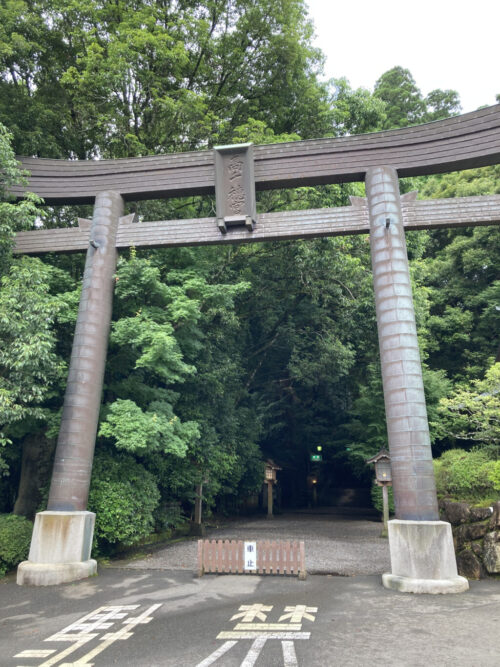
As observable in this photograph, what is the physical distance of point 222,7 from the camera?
58.1 ft

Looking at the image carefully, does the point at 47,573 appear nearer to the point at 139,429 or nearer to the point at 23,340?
the point at 139,429

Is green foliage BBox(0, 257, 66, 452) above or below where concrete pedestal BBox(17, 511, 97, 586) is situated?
above

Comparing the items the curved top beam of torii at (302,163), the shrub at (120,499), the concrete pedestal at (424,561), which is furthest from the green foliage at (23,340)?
the concrete pedestal at (424,561)

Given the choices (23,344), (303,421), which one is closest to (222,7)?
(23,344)

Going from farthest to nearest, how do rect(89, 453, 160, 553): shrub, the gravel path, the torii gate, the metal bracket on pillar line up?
the metal bracket on pillar → rect(89, 453, 160, 553): shrub → the gravel path → the torii gate

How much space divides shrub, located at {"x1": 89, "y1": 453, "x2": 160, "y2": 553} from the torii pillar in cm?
606

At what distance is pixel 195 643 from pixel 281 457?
89.2 ft

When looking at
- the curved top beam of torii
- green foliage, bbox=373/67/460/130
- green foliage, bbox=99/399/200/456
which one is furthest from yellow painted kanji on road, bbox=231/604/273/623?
green foliage, bbox=373/67/460/130

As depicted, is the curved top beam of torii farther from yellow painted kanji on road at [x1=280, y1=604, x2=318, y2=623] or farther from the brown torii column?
yellow painted kanji on road at [x1=280, y1=604, x2=318, y2=623]

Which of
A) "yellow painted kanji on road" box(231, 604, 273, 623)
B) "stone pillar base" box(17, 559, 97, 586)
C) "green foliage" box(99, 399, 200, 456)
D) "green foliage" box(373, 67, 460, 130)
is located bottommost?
"yellow painted kanji on road" box(231, 604, 273, 623)

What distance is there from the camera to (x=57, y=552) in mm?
8945

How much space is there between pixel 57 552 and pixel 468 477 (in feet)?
31.5

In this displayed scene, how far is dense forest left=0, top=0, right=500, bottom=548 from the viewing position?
10727 millimetres

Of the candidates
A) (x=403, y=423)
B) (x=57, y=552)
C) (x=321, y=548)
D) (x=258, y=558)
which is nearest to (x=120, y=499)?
(x=57, y=552)
